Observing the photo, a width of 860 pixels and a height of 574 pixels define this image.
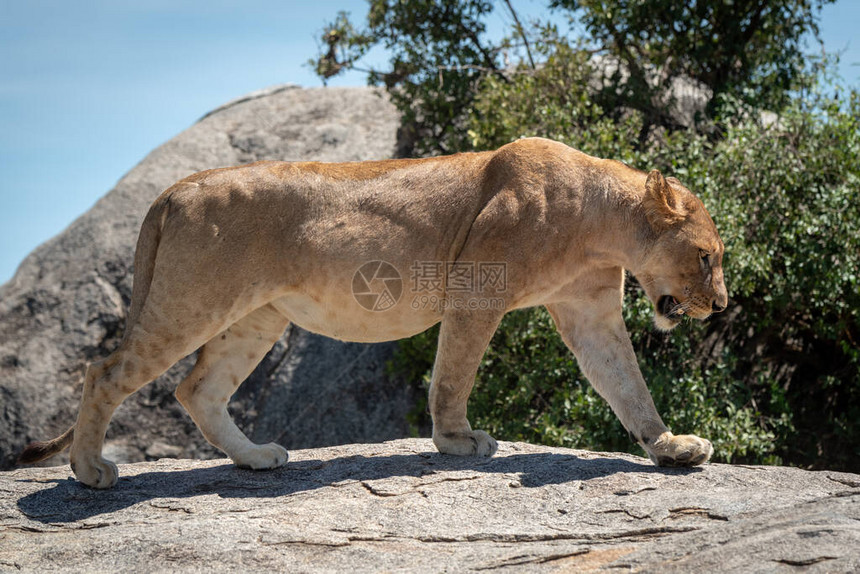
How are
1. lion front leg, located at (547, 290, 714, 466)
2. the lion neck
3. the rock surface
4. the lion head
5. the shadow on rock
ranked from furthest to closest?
the rock surface
the lion neck
the lion head
lion front leg, located at (547, 290, 714, 466)
the shadow on rock

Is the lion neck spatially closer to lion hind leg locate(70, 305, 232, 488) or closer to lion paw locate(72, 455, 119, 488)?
lion hind leg locate(70, 305, 232, 488)

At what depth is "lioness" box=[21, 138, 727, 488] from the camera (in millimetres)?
5562

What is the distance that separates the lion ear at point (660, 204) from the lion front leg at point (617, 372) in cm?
64

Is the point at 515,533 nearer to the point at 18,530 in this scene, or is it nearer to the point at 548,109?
the point at 18,530

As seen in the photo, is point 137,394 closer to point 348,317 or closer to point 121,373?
point 121,373

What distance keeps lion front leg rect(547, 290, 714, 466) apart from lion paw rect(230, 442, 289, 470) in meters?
2.14

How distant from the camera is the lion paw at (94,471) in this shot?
556 centimetres

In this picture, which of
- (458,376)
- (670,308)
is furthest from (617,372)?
(458,376)

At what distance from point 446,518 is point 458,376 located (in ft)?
3.47

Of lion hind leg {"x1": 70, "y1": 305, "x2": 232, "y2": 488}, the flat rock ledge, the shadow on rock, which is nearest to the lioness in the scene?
lion hind leg {"x1": 70, "y1": 305, "x2": 232, "y2": 488}

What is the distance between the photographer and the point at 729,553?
12.6 ft

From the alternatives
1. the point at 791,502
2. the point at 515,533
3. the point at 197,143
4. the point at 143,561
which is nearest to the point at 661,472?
the point at 791,502

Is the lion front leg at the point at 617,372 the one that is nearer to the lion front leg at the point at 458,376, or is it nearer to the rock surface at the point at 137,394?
the lion front leg at the point at 458,376

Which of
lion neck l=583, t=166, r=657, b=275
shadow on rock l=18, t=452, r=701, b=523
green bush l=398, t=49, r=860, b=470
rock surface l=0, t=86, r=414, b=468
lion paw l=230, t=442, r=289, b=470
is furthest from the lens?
rock surface l=0, t=86, r=414, b=468
